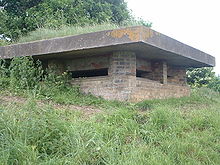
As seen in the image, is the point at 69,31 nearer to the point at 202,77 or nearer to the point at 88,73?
the point at 88,73

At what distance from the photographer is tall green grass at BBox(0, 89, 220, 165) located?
326 centimetres

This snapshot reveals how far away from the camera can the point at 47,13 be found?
13273mm

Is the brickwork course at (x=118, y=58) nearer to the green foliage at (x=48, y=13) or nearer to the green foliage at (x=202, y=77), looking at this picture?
the green foliage at (x=48, y=13)

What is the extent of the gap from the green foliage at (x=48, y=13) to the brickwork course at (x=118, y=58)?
484 cm

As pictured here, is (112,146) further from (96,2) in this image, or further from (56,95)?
(96,2)

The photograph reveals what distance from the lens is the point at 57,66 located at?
7719mm

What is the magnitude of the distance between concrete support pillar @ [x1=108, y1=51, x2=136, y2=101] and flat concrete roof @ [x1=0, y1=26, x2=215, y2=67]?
17cm

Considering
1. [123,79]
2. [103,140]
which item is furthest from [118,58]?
Result: [103,140]

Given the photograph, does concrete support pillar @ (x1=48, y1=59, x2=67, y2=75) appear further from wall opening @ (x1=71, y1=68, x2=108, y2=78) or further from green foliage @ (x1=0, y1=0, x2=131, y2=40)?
green foliage @ (x1=0, y1=0, x2=131, y2=40)

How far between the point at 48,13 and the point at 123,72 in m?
7.51

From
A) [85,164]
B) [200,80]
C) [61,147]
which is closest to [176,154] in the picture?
[85,164]

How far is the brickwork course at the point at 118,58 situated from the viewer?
6355mm

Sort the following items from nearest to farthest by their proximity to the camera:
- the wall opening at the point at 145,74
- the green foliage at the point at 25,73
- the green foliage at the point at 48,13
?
the green foliage at the point at 25,73
the wall opening at the point at 145,74
the green foliage at the point at 48,13

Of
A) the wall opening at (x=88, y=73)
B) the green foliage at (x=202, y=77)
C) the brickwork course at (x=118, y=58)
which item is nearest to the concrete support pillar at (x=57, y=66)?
the brickwork course at (x=118, y=58)
